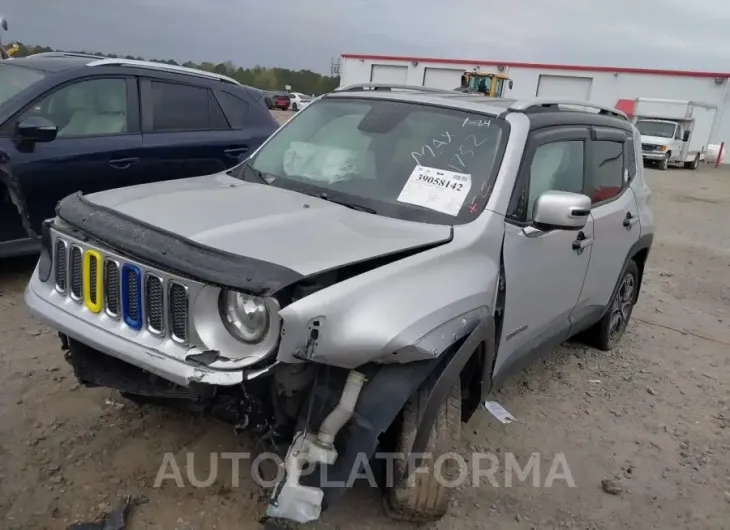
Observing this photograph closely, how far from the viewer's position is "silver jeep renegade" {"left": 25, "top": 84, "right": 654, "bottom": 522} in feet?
7.29

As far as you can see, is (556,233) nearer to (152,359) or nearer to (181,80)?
(152,359)

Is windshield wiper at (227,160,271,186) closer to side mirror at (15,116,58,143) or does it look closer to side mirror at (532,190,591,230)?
side mirror at (532,190,591,230)

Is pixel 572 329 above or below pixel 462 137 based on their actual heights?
below

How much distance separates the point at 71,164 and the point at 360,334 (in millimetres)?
3596

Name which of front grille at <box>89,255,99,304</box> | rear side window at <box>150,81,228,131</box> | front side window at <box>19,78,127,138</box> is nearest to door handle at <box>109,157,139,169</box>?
front side window at <box>19,78,127,138</box>

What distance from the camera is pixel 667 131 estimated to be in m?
25.4

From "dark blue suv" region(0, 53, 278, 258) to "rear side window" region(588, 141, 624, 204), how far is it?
128 inches

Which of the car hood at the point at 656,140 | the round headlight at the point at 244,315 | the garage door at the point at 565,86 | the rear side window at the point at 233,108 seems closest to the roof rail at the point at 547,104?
the round headlight at the point at 244,315

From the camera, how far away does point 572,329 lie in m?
4.11

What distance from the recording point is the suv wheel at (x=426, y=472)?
99.0 inches

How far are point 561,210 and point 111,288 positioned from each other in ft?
6.50

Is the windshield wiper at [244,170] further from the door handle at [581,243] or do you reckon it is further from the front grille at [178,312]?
the door handle at [581,243]

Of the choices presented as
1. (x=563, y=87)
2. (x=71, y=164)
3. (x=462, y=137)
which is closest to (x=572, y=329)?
(x=462, y=137)

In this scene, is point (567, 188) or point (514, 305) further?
point (567, 188)
